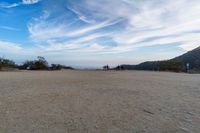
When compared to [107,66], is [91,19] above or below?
above

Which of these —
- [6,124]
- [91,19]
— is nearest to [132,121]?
[6,124]

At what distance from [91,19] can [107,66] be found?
13.1m

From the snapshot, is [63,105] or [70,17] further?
[70,17]

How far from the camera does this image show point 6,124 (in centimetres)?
230

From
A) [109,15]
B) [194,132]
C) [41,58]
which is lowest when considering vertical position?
[194,132]

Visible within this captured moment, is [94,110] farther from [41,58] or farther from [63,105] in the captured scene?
[41,58]

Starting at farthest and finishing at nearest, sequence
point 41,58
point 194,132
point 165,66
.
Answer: point 41,58
point 165,66
point 194,132

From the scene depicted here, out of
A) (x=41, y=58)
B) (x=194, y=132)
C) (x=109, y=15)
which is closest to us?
(x=194, y=132)

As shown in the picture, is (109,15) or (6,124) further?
(109,15)

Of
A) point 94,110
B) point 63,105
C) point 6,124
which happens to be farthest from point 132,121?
point 6,124

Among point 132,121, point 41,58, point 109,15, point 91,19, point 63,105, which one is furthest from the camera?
point 41,58

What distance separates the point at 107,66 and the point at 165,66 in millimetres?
7663

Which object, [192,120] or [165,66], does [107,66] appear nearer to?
[165,66]

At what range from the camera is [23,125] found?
228cm
